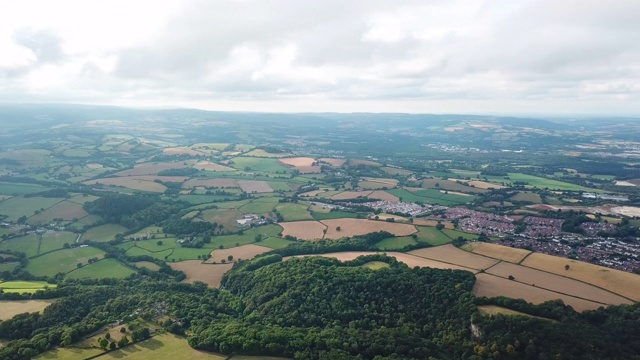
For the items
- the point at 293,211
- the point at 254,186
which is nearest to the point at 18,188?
the point at 254,186

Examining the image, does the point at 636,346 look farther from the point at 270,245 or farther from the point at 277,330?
the point at 270,245

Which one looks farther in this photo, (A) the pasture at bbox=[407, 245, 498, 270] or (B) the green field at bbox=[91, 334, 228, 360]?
(A) the pasture at bbox=[407, 245, 498, 270]

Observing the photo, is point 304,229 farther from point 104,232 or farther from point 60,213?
point 60,213

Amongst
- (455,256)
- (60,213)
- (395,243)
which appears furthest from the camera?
(60,213)

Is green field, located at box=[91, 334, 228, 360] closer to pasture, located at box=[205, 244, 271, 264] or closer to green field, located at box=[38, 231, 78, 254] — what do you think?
pasture, located at box=[205, 244, 271, 264]

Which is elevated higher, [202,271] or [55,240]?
[55,240]

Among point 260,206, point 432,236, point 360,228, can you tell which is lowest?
point 260,206

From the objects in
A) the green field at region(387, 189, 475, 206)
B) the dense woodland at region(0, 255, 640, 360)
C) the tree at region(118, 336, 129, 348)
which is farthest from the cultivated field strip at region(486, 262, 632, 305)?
the green field at region(387, 189, 475, 206)
